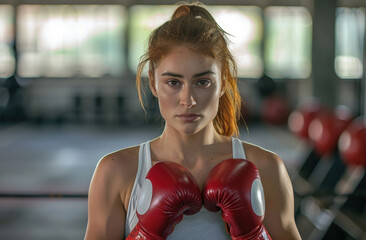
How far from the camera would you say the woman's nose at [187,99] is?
103 centimetres

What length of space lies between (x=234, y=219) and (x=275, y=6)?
31.6ft

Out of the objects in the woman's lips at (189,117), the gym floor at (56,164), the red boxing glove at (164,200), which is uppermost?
the woman's lips at (189,117)

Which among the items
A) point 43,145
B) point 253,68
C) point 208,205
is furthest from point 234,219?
point 253,68

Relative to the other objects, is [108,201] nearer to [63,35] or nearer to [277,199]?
[277,199]

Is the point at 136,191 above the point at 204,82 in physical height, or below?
below

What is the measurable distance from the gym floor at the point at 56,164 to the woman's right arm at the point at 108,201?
801mm

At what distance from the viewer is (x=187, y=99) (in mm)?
1024

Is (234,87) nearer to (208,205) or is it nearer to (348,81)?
(208,205)

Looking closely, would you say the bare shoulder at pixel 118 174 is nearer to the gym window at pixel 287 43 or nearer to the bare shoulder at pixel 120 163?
the bare shoulder at pixel 120 163

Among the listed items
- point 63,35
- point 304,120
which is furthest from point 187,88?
point 63,35

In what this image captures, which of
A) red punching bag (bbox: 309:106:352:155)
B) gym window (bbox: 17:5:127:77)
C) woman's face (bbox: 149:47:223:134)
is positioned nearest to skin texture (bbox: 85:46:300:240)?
woman's face (bbox: 149:47:223:134)

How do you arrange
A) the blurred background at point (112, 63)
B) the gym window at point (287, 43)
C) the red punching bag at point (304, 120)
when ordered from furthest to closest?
the gym window at point (287, 43), the blurred background at point (112, 63), the red punching bag at point (304, 120)

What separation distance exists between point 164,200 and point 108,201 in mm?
179

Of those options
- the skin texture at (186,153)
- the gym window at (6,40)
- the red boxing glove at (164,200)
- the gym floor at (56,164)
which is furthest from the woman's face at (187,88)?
the gym window at (6,40)
